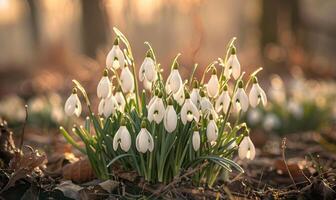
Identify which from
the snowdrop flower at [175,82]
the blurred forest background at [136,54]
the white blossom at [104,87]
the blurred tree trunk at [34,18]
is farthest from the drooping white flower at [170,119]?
the blurred tree trunk at [34,18]

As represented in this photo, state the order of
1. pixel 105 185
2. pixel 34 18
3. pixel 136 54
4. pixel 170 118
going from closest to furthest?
pixel 170 118 < pixel 105 185 < pixel 136 54 < pixel 34 18

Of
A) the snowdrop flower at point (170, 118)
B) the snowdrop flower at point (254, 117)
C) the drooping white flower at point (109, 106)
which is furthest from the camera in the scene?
the snowdrop flower at point (254, 117)

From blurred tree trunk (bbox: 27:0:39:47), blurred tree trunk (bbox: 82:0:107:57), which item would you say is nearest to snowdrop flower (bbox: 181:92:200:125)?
blurred tree trunk (bbox: 82:0:107:57)

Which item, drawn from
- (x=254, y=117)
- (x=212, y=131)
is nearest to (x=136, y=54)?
(x=254, y=117)

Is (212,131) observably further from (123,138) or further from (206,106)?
(123,138)

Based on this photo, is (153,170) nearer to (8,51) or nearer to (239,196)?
(239,196)

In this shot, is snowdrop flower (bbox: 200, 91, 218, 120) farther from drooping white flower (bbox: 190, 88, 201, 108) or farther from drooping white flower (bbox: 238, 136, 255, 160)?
drooping white flower (bbox: 238, 136, 255, 160)

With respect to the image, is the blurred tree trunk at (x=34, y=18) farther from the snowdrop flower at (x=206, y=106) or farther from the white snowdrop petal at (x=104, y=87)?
the snowdrop flower at (x=206, y=106)

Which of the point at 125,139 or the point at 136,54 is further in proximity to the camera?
the point at 136,54

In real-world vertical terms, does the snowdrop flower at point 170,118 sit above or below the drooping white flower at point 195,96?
below
